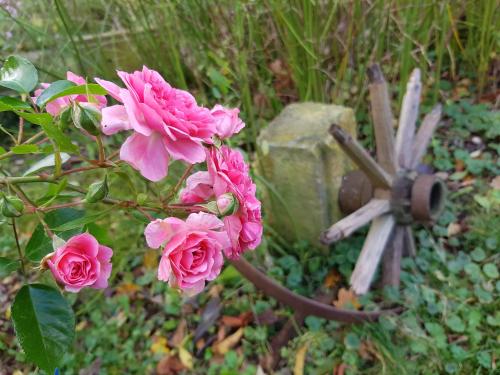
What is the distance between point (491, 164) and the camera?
6.82ft

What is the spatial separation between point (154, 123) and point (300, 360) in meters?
1.21

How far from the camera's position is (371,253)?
1654 millimetres

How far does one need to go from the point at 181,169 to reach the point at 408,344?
A: 1.08 metres

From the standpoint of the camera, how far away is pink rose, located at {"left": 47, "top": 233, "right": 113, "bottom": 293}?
596mm

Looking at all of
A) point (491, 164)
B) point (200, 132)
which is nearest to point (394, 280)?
point (491, 164)

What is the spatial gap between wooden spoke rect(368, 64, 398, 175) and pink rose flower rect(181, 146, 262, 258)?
1063 mm

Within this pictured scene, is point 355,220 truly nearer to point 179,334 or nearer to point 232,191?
point 179,334

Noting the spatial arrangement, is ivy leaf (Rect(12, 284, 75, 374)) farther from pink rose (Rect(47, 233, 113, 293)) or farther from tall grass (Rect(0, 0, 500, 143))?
tall grass (Rect(0, 0, 500, 143))

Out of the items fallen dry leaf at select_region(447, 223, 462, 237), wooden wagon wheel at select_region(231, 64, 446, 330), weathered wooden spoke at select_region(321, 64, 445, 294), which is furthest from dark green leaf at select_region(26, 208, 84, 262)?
fallen dry leaf at select_region(447, 223, 462, 237)

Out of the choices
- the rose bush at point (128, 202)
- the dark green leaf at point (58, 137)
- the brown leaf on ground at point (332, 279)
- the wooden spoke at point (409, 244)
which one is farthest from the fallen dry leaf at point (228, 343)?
the dark green leaf at point (58, 137)

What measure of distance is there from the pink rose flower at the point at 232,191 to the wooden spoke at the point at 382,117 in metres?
1.06

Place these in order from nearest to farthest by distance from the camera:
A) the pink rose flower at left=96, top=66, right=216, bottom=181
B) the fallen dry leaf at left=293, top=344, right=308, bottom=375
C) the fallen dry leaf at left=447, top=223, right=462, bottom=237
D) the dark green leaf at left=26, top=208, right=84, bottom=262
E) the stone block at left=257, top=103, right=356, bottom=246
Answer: the pink rose flower at left=96, top=66, right=216, bottom=181 → the dark green leaf at left=26, top=208, right=84, bottom=262 → the fallen dry leaf at left=293, top=344, right=308, bottom=375 → the stone block at left=257, top=103, right=356, bottom=246 → the fallen dry leaf at left=447, top=223, right=462, bottom=237

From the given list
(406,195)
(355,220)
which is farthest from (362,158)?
(406,195)

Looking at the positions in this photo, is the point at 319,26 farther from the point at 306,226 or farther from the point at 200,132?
the point at 200,132
